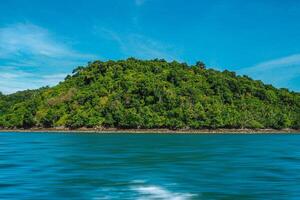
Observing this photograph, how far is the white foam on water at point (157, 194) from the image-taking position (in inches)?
1021

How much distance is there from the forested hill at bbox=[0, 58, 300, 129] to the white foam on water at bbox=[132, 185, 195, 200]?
135078 millimetres

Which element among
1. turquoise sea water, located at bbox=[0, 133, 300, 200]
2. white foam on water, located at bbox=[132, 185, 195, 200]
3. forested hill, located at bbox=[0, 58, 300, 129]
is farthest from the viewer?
forested hill, located at bbox=[0, 58, 300, 129]

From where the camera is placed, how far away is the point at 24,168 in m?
38.7

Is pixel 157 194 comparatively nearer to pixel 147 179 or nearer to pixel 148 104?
pixel 147 179

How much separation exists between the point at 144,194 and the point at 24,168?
15.2 meters

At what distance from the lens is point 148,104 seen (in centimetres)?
17525

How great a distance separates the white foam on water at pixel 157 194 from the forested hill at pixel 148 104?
135m

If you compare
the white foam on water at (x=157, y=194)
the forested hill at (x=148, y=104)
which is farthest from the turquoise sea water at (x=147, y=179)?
the forested hill at (x=148, y=104)

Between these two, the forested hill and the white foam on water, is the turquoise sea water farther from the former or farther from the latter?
the forested hill

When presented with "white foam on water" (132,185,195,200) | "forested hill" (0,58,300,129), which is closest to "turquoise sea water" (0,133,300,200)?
"white foam on water" (132,185,195,200)

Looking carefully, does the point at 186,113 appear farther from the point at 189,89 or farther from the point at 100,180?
the point at 100,180

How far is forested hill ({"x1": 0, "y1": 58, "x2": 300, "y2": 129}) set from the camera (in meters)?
168

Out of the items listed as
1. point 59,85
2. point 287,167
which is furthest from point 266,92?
point 287,167

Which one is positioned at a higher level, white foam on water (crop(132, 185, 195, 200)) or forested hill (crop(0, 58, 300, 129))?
forested hill (crop(0, 58, 300, 129))
